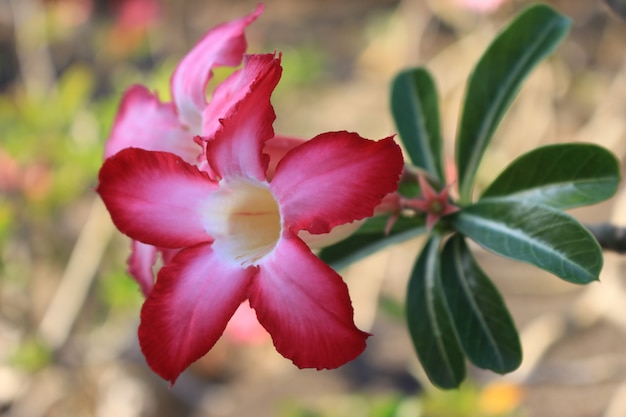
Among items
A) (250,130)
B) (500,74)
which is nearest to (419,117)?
(500,74)

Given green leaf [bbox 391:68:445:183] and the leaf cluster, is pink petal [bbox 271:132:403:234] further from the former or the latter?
green leaf [bbox 391:68:445:183]

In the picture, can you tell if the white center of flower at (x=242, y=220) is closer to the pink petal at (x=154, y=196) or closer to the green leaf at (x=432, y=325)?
the pink petal at (x=154, y=196)

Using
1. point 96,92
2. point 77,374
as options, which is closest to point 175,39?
point 96,92

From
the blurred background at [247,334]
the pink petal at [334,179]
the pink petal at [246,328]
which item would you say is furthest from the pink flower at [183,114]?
the pink petal at [246,328]

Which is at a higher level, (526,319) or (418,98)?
(418,98)

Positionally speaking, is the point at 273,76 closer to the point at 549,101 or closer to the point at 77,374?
the point at 77,374

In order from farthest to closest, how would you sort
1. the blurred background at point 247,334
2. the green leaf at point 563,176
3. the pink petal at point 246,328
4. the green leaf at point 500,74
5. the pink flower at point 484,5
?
the pink flower at point 484,5, the pink petal at point 246,328, the blurred background at point 247,334, the green leaf at point 500,74, the green leaf at point 563,176
